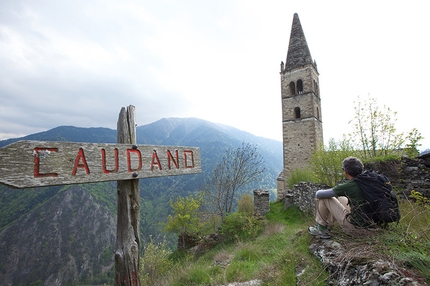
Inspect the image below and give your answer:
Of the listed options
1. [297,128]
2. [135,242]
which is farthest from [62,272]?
[135,242]

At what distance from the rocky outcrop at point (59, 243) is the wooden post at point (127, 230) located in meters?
80.2

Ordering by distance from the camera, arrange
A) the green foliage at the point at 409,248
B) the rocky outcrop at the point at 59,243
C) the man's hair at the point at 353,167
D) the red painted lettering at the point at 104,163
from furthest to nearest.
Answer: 1. the rocky outcrop at the point at 59,243
2. the man's hair at the point at 353,167
3. the red painted lettering at the point at 104,163
4. the green foliage at the point at 409,248

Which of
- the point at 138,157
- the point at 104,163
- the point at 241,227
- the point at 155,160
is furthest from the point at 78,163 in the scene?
the point at 241,227

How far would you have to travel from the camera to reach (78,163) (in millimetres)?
1775

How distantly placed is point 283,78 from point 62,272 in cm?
8269

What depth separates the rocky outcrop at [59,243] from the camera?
62381 mm

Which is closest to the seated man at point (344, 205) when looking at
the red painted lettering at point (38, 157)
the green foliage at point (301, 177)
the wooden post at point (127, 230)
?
the wooden post at point (127, 230)

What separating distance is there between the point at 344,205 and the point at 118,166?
329 cm

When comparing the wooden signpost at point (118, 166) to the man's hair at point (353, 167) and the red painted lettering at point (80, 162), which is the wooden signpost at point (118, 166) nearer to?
the red painted lettering at point (80, 162)

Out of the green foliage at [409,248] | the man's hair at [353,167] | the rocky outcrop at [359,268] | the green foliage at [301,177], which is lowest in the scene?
the green foliage at [301,177]

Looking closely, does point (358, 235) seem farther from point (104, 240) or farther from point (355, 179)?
point (104, 240)

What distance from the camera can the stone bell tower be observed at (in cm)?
1903

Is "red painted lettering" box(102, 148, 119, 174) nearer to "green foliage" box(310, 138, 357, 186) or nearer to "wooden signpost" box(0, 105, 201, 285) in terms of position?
"wooden signpost" box(0, 105, 201, 285)

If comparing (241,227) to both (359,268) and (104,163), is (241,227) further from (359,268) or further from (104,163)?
(104,163)
